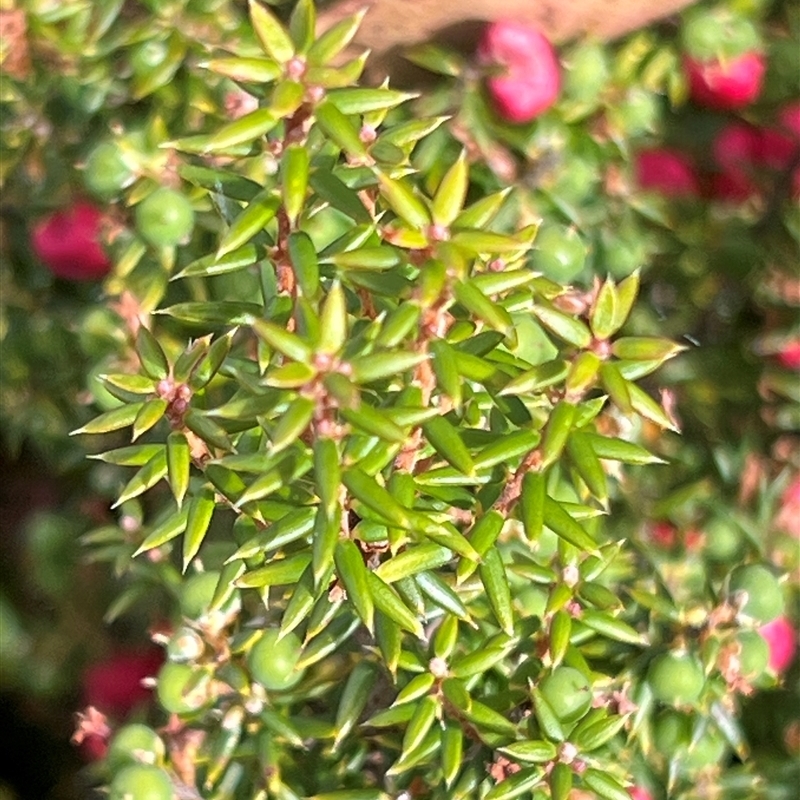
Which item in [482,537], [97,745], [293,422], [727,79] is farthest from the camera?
[727,79]

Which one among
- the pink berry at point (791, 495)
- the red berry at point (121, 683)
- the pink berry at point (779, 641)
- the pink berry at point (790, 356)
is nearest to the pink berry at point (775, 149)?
the pink berry at point (790, 356)

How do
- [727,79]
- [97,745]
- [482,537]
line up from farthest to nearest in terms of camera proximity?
[727,79]
[97,745]
[482,537]

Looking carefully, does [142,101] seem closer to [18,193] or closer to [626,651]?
[18,193]

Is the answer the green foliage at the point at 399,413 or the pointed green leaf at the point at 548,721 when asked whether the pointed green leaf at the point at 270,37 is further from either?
the pointed green leaf at the point at 548,721

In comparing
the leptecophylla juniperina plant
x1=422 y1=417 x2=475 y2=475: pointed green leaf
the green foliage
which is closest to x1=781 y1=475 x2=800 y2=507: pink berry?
the green foliage

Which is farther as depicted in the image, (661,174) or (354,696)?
(661,174)

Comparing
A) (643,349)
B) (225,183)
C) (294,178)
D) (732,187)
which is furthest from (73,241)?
(732,187)

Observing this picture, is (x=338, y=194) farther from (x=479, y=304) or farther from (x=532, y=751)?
(x=532, y=751)
